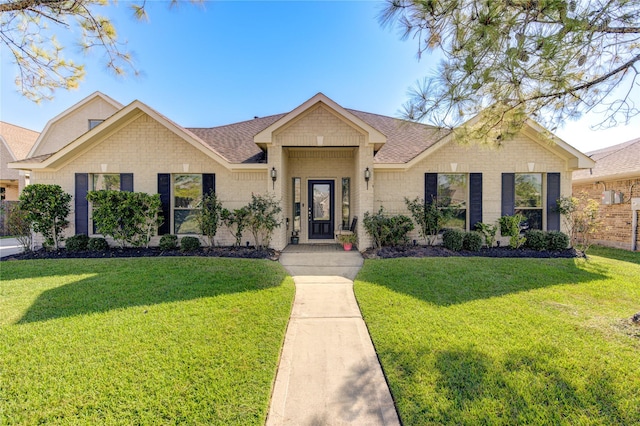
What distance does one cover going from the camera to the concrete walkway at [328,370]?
223 cm

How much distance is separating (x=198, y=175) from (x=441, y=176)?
26.3 ft

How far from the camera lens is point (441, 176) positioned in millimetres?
8852

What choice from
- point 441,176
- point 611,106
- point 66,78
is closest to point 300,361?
point 611,106

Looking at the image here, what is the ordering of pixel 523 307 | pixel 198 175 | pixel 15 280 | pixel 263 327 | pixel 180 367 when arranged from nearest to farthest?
1. pixel 180 367
2. pixel 263 327
3. pixel 523 307
4. pixel 15 280
5. pixel 198 175

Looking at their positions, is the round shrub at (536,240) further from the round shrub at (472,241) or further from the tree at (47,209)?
the tree at (47,209)

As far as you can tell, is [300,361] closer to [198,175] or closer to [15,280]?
[15,280]

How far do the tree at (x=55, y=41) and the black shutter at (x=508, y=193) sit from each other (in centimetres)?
984

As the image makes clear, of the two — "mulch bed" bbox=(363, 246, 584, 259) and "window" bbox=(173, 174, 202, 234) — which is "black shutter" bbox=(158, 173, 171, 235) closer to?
"window" bbox=(173, 174, 202, 234)

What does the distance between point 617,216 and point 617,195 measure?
32.3 inches

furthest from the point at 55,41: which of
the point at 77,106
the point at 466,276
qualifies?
the point at 77,106

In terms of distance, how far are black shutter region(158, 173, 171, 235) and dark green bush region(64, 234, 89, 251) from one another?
6.83 ft

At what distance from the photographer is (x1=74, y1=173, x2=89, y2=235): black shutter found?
8.29 meters

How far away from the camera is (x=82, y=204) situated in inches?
328

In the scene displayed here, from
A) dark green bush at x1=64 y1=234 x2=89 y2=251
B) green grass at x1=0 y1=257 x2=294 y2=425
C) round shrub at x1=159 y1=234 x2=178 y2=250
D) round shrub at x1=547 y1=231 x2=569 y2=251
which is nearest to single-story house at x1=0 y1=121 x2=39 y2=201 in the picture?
dark green bush at x1=64 y1=234 x2=89 y2=251
